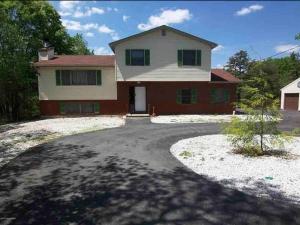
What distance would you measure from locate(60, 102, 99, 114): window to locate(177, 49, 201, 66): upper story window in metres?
7.77

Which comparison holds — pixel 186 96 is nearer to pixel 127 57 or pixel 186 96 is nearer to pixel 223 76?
pixel 223 76

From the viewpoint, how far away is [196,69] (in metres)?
23.4

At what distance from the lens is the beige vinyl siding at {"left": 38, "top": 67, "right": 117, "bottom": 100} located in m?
23.5

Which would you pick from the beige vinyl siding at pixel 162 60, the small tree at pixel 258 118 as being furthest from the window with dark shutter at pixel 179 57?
the small tree at pixel 258 118

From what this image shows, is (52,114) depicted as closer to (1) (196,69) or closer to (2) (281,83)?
(1) (196,69)

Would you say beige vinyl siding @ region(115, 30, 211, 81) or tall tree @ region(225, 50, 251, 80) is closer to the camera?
beige vinyl siding @ region(115, 30, 211, 81)

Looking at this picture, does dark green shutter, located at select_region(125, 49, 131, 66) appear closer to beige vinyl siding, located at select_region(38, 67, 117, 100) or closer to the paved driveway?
beige vinyl siding, located at select_region(38, 67, 117, 100)

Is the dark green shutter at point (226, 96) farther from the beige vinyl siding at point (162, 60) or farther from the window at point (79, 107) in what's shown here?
the window at point (79, 107)

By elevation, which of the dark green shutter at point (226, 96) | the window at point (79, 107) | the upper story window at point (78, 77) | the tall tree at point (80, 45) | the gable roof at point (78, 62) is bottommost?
the window at point (79, 107)

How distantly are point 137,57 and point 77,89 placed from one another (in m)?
5.55

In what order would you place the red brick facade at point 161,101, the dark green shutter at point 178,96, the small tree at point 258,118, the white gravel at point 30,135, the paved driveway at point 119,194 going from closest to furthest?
1. the paved driveway at point 119,194
2. the small tree at point 258,118
3. the white gravel at point 30,135
4. the red brick facade at point 161,101
5. the dark green shutter at point 178,96

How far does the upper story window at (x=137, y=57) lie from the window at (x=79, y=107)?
4518mm

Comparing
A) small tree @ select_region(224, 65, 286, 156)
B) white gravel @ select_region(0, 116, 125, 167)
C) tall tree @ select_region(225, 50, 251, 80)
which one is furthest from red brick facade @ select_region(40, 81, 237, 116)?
tall tree @ select_region(225, 50, 251, 80)

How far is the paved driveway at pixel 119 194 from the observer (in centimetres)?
550
